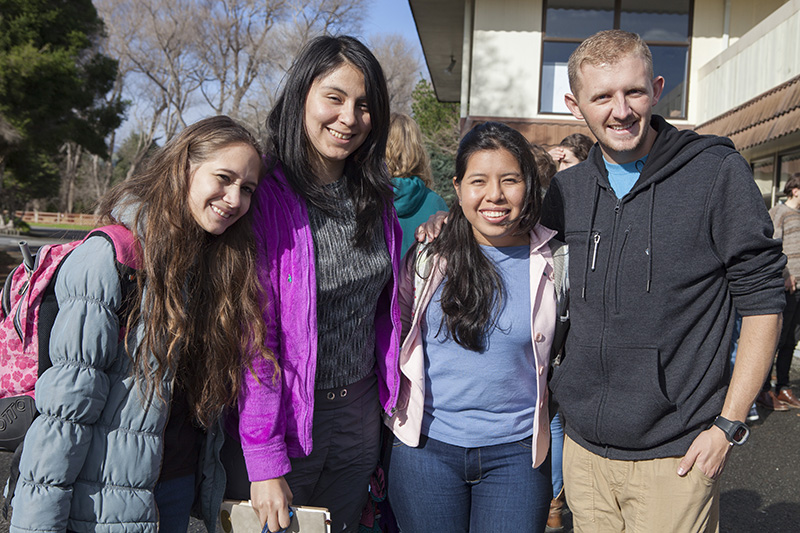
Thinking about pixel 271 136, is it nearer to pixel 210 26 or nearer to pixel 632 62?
pixel 632 62

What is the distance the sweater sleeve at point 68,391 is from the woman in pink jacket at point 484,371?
3.32 ft

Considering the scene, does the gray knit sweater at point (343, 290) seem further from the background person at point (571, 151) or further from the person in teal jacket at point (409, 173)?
the background person at point (571, 151)

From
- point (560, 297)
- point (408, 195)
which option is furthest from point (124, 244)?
point (408, 195)

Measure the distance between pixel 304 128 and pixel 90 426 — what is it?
1.15 m

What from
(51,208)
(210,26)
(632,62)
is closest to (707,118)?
(632,62)

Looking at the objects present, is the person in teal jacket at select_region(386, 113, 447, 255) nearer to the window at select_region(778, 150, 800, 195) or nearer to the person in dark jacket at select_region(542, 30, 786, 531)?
the person in dark jacket at select_region(542, 30, 786, 531)

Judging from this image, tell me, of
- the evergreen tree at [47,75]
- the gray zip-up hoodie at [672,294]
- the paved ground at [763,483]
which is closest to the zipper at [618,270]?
the gray zip-up hoodie at [672,294]

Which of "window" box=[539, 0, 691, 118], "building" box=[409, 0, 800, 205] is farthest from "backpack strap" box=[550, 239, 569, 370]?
"window" box=[539, 0, 691, 118]

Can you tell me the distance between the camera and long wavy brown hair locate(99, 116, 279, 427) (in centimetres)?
177

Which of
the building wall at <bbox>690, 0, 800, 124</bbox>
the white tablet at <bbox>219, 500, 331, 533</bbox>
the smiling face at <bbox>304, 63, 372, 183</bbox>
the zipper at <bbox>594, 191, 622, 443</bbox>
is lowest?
the white tablet at <bbox>219, 500, 331, 533</bbox>

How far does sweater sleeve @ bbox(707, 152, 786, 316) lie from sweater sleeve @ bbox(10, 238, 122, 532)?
5.89 feet

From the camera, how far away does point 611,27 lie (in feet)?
35.4

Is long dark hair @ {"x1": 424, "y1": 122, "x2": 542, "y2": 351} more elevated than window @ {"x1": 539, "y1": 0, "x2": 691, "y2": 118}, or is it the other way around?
window @ {"x1": 539, "y1": 0, "x2": 691, "y2": 118}

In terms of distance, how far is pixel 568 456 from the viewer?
219 cm
